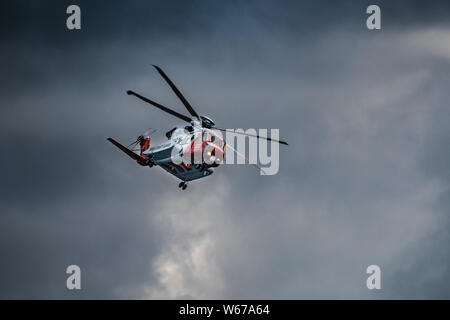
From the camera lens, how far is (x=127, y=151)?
13000 cm

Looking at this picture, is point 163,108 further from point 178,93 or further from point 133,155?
point 133,155

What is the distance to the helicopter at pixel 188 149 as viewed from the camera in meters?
122

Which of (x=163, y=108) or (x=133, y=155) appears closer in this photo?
(x=163, y=108)

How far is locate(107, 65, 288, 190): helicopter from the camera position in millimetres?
122125

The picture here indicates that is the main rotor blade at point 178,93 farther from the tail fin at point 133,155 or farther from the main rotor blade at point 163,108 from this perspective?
the tail fin at point 133,155

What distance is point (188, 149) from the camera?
12350cm

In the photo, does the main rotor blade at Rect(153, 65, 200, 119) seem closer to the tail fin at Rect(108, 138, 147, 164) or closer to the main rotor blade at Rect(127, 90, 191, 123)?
the main rotor blade at Rect(127, 90, 191, 123)

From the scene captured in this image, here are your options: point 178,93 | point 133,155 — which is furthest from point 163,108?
point 133,155

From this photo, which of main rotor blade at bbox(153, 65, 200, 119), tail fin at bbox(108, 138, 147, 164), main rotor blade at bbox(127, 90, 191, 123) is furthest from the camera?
tail fin at bbox(108, 138, 147, 164)

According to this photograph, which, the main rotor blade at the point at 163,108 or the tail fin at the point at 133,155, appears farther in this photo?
the tail fin at the point at 133,155
